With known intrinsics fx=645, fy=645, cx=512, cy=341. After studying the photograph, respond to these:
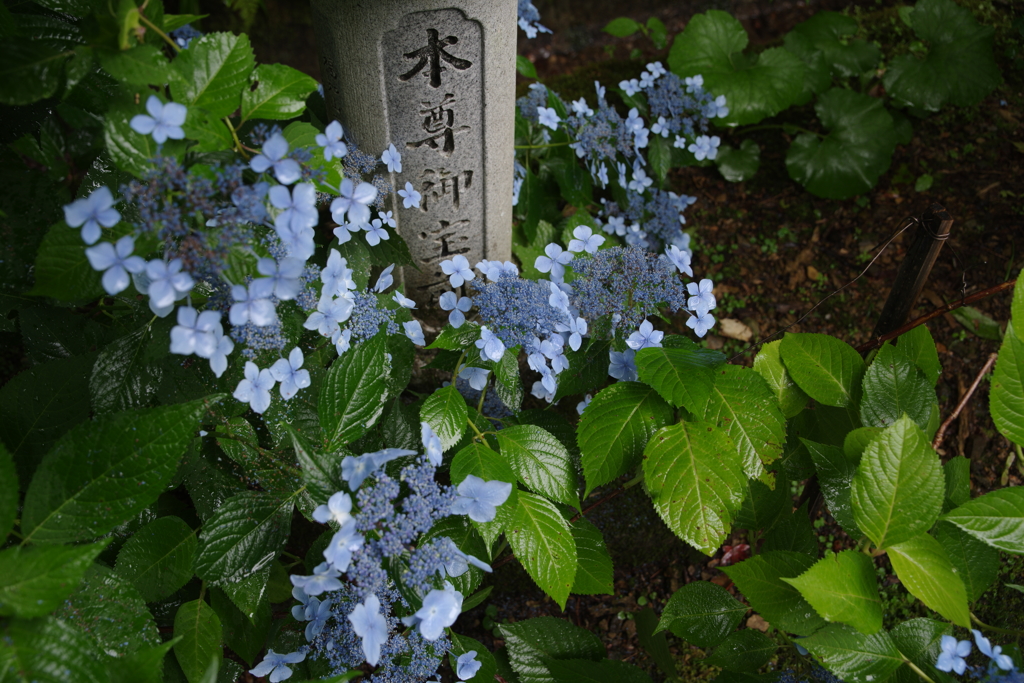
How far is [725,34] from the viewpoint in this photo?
3.09 meters

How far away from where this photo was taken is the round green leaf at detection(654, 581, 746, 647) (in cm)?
174

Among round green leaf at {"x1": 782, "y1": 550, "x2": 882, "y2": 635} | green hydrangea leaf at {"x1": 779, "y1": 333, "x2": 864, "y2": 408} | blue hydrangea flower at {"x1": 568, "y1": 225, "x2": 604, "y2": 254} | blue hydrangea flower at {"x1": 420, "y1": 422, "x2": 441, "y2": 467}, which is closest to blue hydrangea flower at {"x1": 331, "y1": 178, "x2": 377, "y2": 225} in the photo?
blue hydrangea flower at {"x1": 420, "y1": 422, "x2": 441, "y2": 467}

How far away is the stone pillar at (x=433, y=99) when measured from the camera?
65.9 inches

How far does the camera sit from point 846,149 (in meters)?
3.06

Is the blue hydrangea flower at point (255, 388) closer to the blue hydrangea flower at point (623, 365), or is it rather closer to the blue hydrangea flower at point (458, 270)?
the blue hydrangea flower at point (458, 270)

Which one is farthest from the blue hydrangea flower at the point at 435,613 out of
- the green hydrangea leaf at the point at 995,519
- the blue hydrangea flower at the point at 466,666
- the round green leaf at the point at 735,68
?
the round green leaf at the point at 735,68

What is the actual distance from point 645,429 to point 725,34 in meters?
2.33

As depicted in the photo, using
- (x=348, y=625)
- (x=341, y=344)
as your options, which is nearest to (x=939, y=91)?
(x=341, y=344)

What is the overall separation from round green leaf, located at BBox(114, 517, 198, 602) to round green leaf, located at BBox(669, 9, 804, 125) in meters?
2.71

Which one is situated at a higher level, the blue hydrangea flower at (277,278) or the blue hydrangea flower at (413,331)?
the blue hydrangea flower at (277,278)

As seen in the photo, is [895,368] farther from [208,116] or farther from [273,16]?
[273,16]

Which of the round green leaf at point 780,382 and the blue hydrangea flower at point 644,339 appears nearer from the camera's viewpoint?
the blue hydrangea flower at point 644,339

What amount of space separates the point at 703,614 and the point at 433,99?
1.61 metres

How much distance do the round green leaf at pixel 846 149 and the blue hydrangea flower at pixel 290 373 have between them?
273 cm
